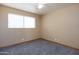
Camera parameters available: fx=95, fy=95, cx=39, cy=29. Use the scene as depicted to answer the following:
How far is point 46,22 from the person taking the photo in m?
2.11

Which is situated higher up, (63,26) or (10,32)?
(63,26)

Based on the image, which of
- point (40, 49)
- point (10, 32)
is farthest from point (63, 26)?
point (10, 32)

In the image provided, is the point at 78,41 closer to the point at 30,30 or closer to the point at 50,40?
the point at 50,40

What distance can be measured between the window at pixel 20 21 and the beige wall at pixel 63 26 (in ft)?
0.89

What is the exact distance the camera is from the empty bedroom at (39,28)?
199 centimetres

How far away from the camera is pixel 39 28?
83.7 inches

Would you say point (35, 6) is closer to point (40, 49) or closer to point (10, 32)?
point (10, 32)

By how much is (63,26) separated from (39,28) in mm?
526

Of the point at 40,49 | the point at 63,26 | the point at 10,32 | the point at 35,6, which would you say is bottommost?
the point at 40,49

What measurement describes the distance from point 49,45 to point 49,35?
0.22 metres

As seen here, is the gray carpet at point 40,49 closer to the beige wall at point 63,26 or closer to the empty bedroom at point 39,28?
the empty bedroom at point 39,28

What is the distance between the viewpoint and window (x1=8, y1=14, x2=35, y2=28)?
6.54ft

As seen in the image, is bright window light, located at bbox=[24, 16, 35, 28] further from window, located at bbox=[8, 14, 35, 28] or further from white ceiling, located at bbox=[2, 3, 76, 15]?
white ceiling, located at bbox=[2, 3, 76, 15]

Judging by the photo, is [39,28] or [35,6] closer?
[35,6]
